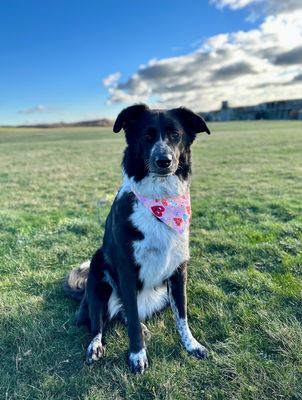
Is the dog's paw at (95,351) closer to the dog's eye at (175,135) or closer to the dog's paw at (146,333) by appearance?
the dog's paw at (146,333)

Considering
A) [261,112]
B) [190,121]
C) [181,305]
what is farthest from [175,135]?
[261,112]

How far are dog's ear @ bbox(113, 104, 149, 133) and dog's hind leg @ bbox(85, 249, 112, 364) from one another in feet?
4.06

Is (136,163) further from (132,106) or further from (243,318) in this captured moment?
(243,318)

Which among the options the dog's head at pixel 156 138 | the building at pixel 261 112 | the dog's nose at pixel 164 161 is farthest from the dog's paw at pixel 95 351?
the building at pixel 261 112

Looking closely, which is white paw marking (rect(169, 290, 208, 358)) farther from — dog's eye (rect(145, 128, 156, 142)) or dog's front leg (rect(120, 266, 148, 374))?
dog's eye (rect(145, 128, 156, 142))

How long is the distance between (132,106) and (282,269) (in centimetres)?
250

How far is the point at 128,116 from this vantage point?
3178mm

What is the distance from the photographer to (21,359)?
2740 millimetres

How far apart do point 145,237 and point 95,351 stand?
98cm

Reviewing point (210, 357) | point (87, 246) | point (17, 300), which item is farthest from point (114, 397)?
point (87, 246)

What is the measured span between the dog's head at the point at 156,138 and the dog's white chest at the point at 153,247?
0.37 meters

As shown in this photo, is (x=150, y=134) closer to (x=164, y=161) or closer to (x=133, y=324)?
(x=164, y=161)

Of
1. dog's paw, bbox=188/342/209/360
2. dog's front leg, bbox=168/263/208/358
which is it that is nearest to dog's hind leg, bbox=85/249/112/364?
dog's front leg, bbox=168/263/208/358

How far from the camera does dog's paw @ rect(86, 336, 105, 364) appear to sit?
2.72 metres
